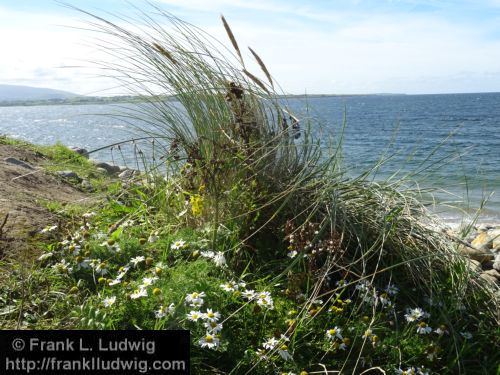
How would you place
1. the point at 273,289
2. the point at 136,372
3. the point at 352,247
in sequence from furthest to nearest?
the point at 352,247
the point at 273,289
the point at 136,372

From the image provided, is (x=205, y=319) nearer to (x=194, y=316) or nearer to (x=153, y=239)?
(x=194, y=316)

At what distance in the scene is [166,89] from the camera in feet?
11.0

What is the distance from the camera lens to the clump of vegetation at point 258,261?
7.18ft

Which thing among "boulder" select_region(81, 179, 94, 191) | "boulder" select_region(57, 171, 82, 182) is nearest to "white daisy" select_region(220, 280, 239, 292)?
"boulder" select_region(81, 179, 94, 191)

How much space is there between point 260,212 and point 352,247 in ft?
1.91

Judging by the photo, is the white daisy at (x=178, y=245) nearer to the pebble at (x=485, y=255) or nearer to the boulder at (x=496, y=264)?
the pebble at (x=485, y=255)

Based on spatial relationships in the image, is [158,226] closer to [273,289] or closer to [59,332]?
[273,289]

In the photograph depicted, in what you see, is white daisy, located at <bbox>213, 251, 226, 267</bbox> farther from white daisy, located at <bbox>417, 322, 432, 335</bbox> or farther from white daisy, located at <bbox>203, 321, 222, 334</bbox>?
white daisy, located at <bbox>417, 322, 432, 335</bbox>

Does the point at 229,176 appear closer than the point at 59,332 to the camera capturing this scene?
No

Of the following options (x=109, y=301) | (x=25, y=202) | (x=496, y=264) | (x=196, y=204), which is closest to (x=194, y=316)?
(x=109, y=301)

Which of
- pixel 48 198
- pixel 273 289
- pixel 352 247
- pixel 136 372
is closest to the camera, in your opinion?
pixel 136 372

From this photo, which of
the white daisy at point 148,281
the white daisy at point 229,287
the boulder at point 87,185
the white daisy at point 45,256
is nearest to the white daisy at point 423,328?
the white daisy at point 229,287

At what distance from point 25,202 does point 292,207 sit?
1.95m

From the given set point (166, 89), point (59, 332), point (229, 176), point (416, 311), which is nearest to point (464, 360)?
point (416, 311)
